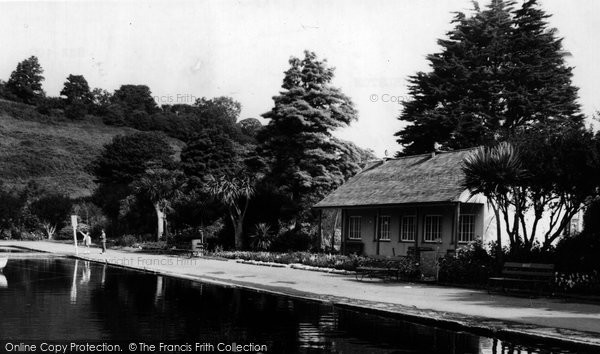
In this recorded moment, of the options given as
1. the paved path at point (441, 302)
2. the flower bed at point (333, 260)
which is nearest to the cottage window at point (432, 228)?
the flower bed at point (333, 260)

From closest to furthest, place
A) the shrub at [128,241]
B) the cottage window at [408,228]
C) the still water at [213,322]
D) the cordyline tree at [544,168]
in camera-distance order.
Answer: the still water at [213,322] < the cordyline tree at [544,168] < the cottage window at [408,228] < the shrub at [128,241]

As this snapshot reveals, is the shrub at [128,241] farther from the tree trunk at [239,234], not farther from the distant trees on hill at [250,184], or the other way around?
the tree trunk at [239,234]

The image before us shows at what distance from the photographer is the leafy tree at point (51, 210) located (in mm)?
69500

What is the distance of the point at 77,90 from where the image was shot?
491 ft

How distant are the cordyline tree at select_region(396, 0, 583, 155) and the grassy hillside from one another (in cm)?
5775

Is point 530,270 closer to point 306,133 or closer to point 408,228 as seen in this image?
point 408,228

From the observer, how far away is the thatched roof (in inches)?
1201

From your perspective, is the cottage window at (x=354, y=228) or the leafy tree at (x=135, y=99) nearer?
the cottage window at (x=354, y=228)

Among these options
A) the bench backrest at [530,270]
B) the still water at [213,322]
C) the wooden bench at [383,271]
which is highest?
the bench backrest at [530,270]

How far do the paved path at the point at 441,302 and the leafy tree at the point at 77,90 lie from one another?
128071 mm

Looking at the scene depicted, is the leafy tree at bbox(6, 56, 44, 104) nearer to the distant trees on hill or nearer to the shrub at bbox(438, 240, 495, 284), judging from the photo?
the distant trees on hill

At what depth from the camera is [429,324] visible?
14.2 meters

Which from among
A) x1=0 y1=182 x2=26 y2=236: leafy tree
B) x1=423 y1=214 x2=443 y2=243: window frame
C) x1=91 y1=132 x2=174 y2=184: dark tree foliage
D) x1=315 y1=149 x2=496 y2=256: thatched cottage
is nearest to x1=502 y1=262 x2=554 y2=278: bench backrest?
x1=315 y1=149 x2=496 y2=256: thatched cottage

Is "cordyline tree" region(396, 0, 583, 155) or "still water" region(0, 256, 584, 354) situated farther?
"cordyline tree" region(396, 0, 583, 155)
